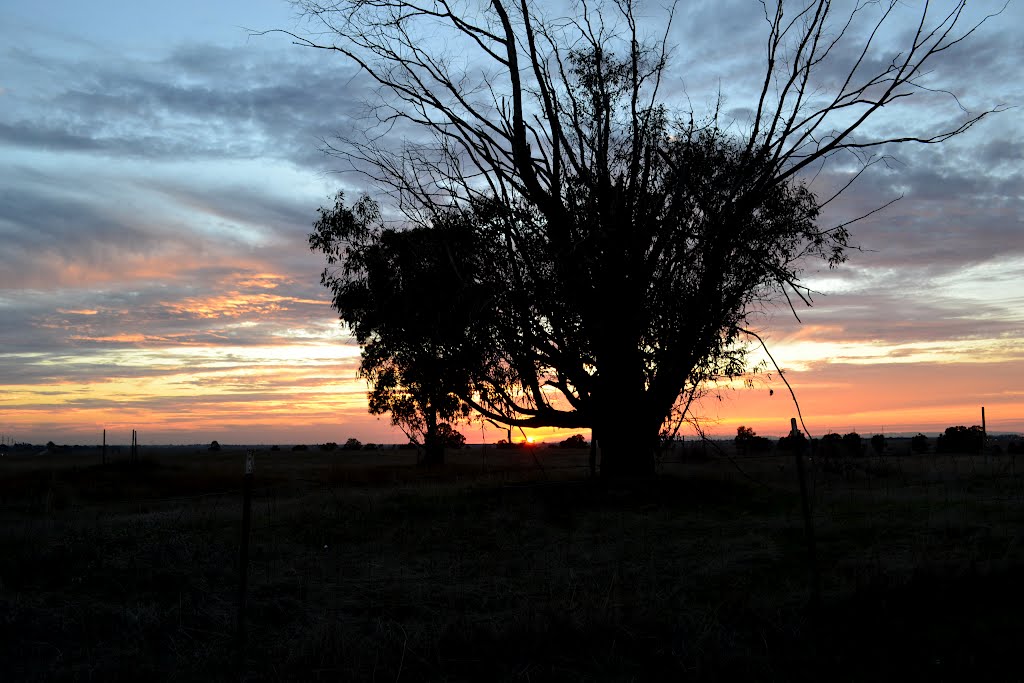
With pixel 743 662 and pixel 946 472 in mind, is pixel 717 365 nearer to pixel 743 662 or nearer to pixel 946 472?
pixel 946 472

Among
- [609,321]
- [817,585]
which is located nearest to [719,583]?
[817,585]

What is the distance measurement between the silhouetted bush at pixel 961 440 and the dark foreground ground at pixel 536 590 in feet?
81.8

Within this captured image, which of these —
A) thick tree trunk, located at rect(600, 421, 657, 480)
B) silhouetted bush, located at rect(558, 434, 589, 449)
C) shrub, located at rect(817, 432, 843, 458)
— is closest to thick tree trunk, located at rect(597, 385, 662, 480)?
thick tree trunk, located at rect(600, 421, 657, 480)

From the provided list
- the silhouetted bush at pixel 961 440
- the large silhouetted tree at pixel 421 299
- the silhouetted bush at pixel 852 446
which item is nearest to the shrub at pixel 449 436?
the large silhouetted tree at pixel 421 299

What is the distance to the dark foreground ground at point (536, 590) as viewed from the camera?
7.26 metres

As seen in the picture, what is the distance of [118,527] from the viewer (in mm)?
14320

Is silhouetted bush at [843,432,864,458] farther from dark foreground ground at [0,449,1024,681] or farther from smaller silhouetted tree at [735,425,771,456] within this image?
dark foreground ground at [0,449,1024,681]

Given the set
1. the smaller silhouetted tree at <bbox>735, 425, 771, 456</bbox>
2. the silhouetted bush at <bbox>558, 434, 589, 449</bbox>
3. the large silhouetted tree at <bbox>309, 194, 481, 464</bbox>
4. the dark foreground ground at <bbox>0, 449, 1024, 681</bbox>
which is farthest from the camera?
the silhouetted bush at <bbox>558, 434, 589, 449</bbox>

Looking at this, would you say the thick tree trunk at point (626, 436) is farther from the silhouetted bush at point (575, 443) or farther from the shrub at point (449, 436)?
the silhouetted bush at point (575, 443)

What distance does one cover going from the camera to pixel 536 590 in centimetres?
980

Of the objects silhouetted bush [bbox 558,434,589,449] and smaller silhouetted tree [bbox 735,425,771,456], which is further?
silhouetted bush [bbox 558,434,589,449]

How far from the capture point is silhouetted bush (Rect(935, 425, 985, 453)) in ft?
130

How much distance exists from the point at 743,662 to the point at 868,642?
1.34m

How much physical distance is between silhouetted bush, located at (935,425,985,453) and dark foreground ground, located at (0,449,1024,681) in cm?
2493
